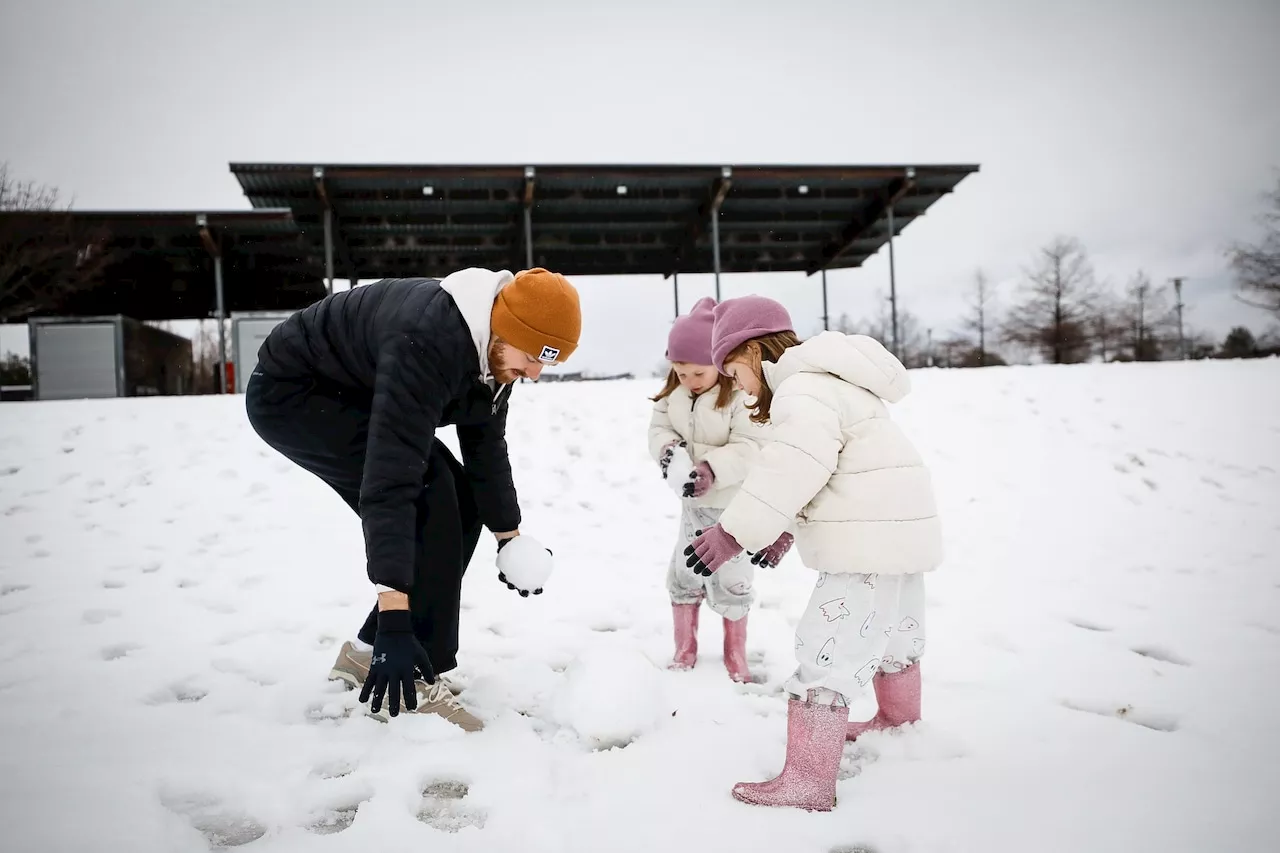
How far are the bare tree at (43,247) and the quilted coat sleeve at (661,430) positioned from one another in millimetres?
11843

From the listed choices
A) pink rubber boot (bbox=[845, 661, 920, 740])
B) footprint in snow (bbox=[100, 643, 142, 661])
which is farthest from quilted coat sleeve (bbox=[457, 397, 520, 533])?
footprint in snow (bbox=[100, 643, 142, 661])

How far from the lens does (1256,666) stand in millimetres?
2646

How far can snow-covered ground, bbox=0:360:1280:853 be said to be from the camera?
1662 mm

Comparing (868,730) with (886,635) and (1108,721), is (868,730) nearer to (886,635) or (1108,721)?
(886,635)

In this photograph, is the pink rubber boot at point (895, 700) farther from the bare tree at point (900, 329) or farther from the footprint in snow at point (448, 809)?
the bare tree at point (900, 329)

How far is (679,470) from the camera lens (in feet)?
8.95

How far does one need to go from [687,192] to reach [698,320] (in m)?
10.0

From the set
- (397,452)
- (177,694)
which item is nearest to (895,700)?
(397,452)

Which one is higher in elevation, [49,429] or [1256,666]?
[49,429]

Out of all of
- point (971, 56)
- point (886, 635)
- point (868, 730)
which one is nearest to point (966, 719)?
point (868, 730)

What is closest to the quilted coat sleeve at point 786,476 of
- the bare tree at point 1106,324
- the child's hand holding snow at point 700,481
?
the child's hand holding snow at point 700,481

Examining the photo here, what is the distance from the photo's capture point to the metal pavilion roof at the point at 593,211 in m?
11.0

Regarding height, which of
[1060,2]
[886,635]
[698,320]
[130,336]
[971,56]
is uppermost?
[971,56]

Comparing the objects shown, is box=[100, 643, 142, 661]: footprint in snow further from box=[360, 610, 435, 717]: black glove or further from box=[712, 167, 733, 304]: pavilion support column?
box=[712, 167, 733, 304]: pavilion support column
